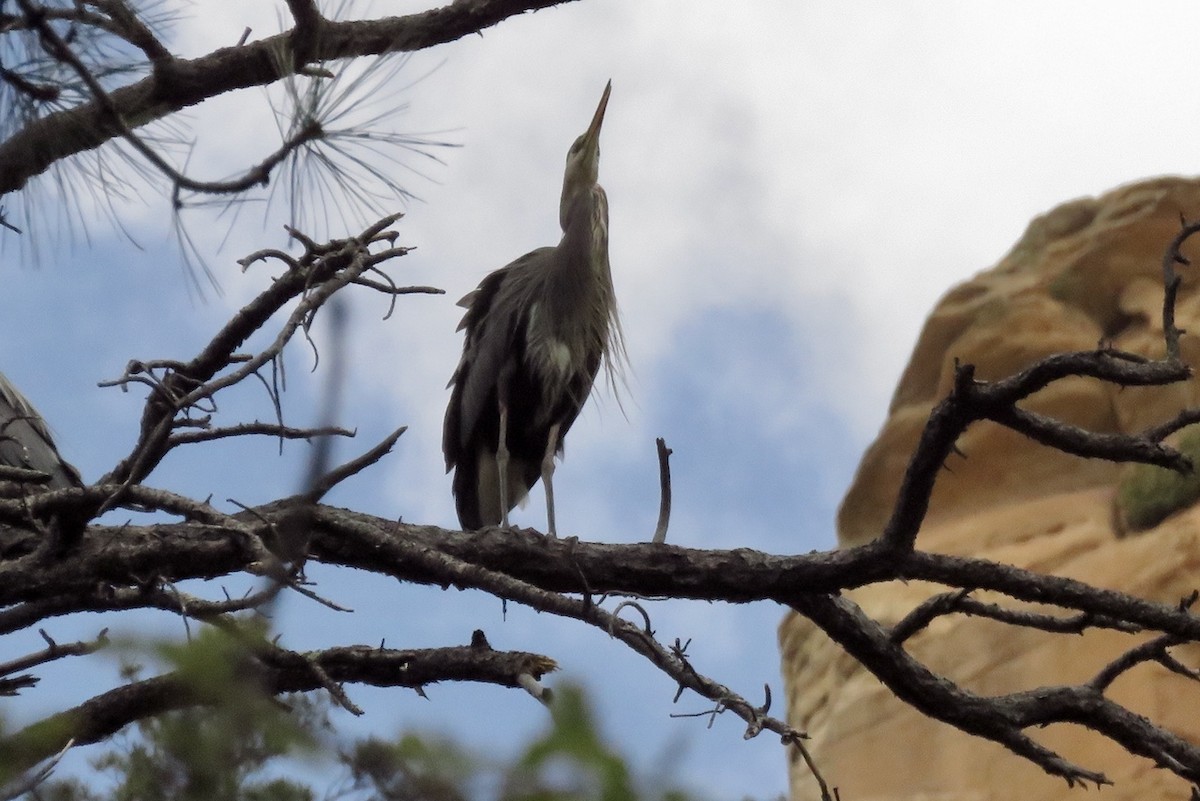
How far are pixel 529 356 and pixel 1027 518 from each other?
7313 millimetres

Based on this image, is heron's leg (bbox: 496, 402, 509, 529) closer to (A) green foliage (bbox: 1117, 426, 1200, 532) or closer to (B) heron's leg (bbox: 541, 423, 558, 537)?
(B) heron's leg (bbox: 541, 423, 558, 537)

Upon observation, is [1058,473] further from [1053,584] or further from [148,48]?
[148,48]

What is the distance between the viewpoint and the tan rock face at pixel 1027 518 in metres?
9.43

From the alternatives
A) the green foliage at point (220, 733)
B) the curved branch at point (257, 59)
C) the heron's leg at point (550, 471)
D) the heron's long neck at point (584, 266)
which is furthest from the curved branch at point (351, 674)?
the heron's long neck at point (584, 266)

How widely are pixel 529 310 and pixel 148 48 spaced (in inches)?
102

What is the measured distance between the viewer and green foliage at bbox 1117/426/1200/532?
9.81 metres

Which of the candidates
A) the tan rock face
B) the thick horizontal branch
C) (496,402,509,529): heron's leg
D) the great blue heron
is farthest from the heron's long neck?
the tan rock face

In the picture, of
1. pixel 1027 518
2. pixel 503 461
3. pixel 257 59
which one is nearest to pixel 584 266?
pixel 503 461

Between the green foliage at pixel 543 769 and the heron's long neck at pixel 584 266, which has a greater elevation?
the heron's long neck at pixel 584 266

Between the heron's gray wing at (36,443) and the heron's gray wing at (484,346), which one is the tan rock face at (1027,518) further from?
the heron's gray wing at (36,443)

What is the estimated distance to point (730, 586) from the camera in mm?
2502

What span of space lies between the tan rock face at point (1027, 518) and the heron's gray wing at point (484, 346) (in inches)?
226

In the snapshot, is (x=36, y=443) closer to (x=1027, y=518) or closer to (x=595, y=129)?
(x=595, y=129)

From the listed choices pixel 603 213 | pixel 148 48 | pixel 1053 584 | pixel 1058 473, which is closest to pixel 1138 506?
pixel 1058 473
